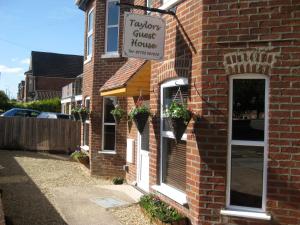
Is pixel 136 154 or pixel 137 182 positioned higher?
pixel 136 154

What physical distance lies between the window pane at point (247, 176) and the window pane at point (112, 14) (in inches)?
321

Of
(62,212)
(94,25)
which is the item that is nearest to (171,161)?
(62,212)

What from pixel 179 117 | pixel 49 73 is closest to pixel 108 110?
pixel 179 117

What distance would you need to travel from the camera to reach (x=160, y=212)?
703cm

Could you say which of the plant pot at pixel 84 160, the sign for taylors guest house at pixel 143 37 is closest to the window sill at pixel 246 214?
the sign for taylors guest house at pixel 143 37

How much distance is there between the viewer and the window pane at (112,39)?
13.2 meters

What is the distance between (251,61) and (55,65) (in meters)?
50.2

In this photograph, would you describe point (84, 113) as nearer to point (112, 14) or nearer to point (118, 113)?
point (118, 113)

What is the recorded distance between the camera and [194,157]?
6.28 meters

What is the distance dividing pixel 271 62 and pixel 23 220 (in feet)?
17.1

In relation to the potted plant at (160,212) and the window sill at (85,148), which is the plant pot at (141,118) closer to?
the potted plant at (160,212)

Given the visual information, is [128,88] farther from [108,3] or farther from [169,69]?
[108,3]

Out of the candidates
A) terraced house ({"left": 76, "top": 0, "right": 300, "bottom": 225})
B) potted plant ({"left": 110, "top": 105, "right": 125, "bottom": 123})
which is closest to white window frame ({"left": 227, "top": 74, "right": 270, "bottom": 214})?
terraced house ({"left": 76, "top": 0, "right": 300, "bottom": 225})

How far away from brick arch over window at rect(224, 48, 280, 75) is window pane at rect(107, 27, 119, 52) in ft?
25.0
